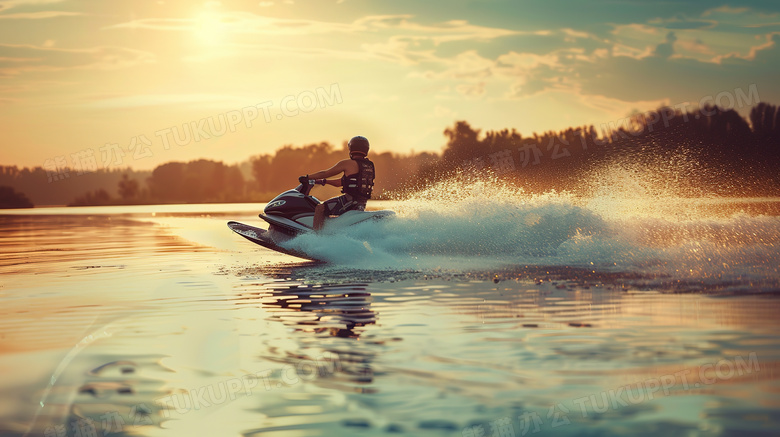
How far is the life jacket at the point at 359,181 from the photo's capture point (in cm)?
1404

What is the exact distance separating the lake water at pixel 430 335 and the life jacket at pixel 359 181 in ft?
2.46

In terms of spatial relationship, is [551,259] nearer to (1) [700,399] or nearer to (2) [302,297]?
(2) [302,297]

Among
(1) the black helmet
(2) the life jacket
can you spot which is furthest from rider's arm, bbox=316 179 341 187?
(1) the black helmet

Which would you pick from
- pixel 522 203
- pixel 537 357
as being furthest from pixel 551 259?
pixel 537 357

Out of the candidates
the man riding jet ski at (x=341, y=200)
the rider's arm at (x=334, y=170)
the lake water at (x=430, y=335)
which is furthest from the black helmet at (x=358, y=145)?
the lake water at (x=430, y=335)

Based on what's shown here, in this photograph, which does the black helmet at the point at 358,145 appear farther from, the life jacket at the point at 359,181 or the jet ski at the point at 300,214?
the jet ski at the point at 300,214

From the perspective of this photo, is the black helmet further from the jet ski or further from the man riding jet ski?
the jet ski

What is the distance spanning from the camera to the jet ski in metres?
13.9

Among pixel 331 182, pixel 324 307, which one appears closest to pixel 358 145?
pixel 331 182

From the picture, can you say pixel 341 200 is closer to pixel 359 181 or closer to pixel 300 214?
pixel 359 181

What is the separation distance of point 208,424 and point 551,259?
934 centimetres

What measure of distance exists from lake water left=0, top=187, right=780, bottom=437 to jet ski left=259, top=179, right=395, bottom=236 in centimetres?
28

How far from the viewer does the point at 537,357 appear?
5766 mm

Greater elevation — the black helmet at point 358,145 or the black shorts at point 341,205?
the black helmet at point 358,145
